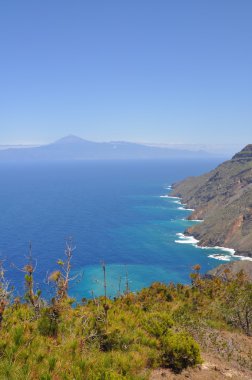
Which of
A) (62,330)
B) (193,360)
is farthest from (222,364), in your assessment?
(62,330)

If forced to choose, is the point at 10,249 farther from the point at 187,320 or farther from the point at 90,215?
the point at 187,320

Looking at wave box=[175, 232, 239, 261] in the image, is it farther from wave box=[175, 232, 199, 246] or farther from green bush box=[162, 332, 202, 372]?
green bush box=[162, 332, 202, 372]

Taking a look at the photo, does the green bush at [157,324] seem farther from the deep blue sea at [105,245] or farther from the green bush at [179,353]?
the deep blue sea at [105,245]

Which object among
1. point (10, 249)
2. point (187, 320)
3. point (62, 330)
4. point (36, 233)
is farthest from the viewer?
point (36, 233)

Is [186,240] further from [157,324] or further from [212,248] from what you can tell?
[157,324]

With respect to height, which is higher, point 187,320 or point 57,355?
point 57,355

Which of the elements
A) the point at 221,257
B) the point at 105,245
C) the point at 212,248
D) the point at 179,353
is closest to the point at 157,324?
the point at 179,353

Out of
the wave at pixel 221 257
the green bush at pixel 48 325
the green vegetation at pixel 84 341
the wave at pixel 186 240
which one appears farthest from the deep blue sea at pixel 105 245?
the green bush at pixel 48 325

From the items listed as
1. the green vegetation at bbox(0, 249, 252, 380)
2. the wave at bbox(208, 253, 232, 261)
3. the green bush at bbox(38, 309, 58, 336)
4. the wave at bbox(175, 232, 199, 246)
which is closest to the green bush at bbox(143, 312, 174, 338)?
the green vegetation at bbox(0, 249, 252, 380)

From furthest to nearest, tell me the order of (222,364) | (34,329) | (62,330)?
1. (222,364)
2. (62,330)
3. (34,329)
